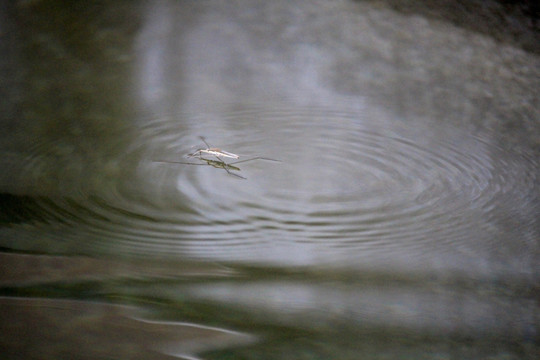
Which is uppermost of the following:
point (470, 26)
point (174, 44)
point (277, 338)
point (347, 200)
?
point (470, 26)

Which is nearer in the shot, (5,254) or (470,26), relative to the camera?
(5,254)

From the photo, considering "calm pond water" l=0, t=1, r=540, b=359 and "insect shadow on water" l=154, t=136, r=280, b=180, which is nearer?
"calm pond water" l=0, t=1, r=540, b=359

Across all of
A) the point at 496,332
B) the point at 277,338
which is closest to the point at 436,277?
the point at 496,332

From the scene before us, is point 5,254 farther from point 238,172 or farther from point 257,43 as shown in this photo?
point 257,43

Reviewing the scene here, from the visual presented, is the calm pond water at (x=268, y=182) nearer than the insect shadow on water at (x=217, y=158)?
Yes
